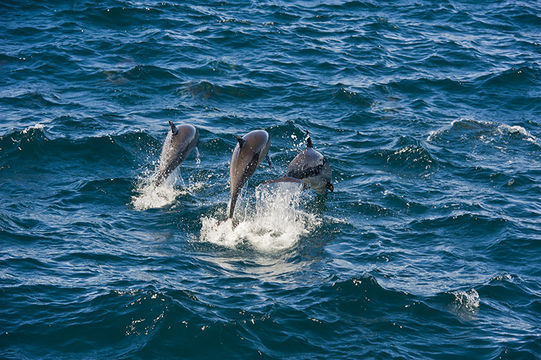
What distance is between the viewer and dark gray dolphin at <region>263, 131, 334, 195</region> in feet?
56.3

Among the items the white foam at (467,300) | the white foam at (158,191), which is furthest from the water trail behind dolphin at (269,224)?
the white foam at (467,300)

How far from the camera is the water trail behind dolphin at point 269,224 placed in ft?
52.1

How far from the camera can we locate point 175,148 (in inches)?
696

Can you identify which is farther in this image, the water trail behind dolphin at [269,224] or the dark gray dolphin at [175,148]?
the dark gray dolphin at [175,148]

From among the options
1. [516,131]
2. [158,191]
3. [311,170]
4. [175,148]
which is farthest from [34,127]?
[516,131]

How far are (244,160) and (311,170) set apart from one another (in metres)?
1.92

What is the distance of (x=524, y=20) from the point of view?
108 ft

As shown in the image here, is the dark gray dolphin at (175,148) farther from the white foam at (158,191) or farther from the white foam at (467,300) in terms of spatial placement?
the white foam at (467,300)

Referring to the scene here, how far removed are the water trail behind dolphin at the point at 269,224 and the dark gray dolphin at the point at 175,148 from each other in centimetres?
157

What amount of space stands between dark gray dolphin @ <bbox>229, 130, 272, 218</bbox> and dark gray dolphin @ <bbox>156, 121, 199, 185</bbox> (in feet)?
6.01

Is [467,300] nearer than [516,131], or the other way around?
[467,300]

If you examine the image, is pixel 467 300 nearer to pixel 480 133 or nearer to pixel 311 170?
pixel 311 170

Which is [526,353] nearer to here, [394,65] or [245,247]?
[245,247]

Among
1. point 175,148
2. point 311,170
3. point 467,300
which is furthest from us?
point 175,148
